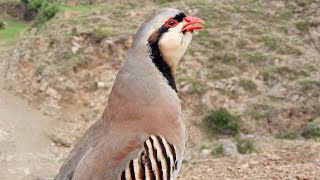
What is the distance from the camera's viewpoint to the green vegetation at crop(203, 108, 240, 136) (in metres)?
11.3

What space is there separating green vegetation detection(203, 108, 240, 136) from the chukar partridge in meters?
8.48

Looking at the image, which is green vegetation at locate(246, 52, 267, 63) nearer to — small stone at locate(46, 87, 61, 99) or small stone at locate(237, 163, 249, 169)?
small stone at locate(46, 87, 61, 99)

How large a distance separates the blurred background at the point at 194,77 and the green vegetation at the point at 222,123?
21 mm

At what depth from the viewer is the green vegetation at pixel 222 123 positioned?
1130 centimetres

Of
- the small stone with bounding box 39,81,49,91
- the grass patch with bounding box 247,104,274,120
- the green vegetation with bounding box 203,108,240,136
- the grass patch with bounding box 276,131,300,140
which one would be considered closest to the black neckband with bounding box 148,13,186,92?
the grass patch with bounding box 276,131,300,140

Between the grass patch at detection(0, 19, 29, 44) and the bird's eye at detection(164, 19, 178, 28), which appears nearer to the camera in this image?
the bird's eye at detection(164, 19, 178, 28)

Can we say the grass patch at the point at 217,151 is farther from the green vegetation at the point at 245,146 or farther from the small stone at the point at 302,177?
the small stone at the point at 302,177

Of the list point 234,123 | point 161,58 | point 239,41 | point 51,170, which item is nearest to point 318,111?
point 234,123

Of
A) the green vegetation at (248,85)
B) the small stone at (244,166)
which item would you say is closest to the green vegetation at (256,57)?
the green vegetation at (248,85)

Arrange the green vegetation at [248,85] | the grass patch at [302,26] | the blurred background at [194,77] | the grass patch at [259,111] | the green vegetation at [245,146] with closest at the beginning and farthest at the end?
the green vegetation at [245,146], the blurred background at [194,77], the grass patch at [259,111], the green vegetation at [248,85], the grass patch at [302,26]

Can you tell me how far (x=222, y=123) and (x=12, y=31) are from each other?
13.7m

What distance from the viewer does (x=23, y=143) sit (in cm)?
1081

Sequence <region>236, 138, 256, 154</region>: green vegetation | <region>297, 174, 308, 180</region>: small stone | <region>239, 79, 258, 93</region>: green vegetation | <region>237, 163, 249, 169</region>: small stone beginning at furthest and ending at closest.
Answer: <region>239, 79, 258, 93</region>: green vegetation
<region>236, 138, 256, 154</region>: green vegetation
<region>237, 163, 249, 169</region>: small stone
<region>297, 174, 308, 180</region>: small stone

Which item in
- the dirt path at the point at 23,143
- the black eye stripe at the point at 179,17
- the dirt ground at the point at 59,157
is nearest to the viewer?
the black eye stripe at the point at 179,17
